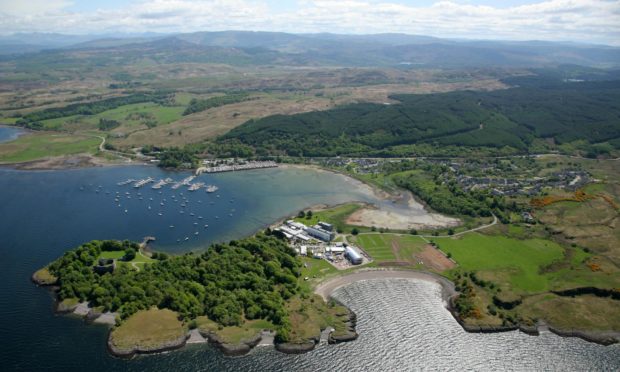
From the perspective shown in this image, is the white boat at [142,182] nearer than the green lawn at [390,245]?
No

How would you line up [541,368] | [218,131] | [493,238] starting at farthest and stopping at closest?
1. [218,131]
2. [493,238]
3. [541,368]

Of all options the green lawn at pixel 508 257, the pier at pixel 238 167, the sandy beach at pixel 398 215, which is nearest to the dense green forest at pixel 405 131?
the pier at pixel 238 167

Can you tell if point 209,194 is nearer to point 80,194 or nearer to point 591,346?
point 80,194

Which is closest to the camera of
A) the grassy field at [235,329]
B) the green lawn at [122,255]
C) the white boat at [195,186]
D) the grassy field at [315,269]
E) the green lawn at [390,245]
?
the grassy field at [235,329]

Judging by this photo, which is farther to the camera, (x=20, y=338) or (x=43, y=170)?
(x=43, y=170)

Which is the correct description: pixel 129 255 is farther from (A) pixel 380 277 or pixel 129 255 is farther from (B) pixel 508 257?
(B) pixel 508 257

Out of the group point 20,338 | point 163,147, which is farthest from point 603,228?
point 163,147

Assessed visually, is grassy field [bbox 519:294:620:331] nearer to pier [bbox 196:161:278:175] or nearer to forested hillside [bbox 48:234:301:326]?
forested hillside [bbox 48:234:301:326]

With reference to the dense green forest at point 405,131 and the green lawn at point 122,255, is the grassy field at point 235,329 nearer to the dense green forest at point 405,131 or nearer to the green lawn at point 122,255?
the green lawn at point 122,255
